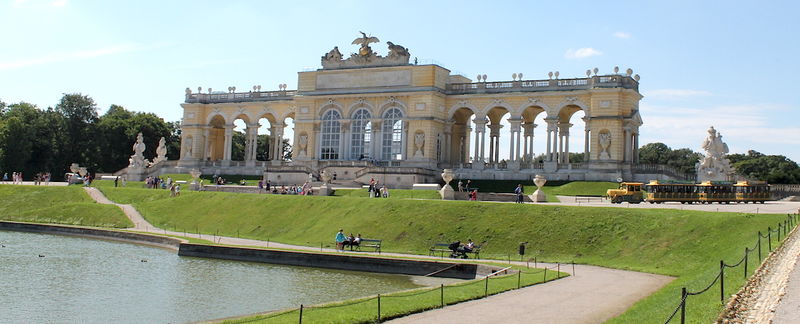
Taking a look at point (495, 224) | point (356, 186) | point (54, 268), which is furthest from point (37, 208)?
point (495, 224)

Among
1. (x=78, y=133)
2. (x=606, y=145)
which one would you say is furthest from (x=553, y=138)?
(x=78, y=133)

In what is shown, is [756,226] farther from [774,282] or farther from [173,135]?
[173,135]

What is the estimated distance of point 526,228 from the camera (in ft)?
131

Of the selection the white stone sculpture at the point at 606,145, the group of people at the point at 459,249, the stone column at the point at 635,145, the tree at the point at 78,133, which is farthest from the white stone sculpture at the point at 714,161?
the tree at the point at 78,133

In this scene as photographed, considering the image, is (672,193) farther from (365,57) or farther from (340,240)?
(365,57)

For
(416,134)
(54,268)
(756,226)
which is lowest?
(54,268)

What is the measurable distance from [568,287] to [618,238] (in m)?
11.4

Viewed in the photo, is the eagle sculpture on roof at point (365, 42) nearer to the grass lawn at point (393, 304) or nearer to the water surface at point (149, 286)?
the water surface at point (149, 286)

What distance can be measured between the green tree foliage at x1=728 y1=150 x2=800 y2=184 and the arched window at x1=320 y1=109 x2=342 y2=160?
198 ft

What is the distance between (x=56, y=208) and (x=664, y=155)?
376 ft

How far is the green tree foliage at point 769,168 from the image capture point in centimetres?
10644

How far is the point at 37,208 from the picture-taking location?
60594 millimetres

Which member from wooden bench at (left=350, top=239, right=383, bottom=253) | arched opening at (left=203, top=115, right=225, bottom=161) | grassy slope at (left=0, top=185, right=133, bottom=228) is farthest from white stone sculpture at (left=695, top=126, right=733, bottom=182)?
arched opening at (left=203, top=115, right=225, bottom=161)

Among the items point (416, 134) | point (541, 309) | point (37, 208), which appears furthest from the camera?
point (416, 134)
